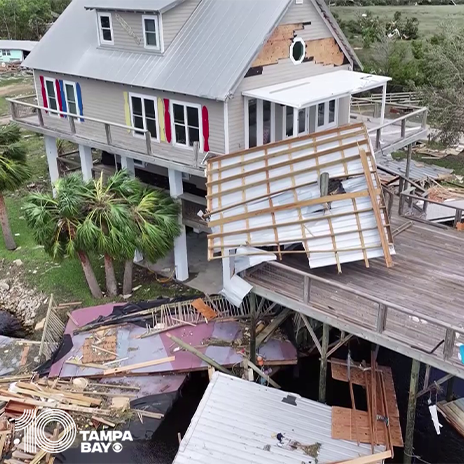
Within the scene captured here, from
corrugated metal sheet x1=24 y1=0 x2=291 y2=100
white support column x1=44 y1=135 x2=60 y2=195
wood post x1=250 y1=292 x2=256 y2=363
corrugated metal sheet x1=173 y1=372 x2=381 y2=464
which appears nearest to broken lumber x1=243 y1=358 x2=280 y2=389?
wood post x1=250 y1=292 x2=256 y2=363

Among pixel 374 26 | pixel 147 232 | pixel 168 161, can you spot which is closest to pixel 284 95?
pixel 168 161

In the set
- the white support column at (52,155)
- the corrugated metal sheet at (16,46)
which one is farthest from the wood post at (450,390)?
the corrugated metal sheet at (16,46)

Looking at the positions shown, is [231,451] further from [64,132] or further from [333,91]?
[64,132]

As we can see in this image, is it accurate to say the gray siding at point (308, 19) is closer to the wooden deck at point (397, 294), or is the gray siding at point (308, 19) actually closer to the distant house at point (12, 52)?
the wooden deck at point (397, 294)

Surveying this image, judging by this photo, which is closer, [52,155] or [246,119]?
[246,119]

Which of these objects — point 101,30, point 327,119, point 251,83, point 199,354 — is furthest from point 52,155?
point 199,354

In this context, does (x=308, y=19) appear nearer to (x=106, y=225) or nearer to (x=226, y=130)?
(x=226, y=130)

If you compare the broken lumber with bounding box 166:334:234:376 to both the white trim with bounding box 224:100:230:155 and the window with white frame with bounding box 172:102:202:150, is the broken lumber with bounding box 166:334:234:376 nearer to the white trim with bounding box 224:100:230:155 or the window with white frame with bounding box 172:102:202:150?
the white trim with bounding box 224:100:230:155
